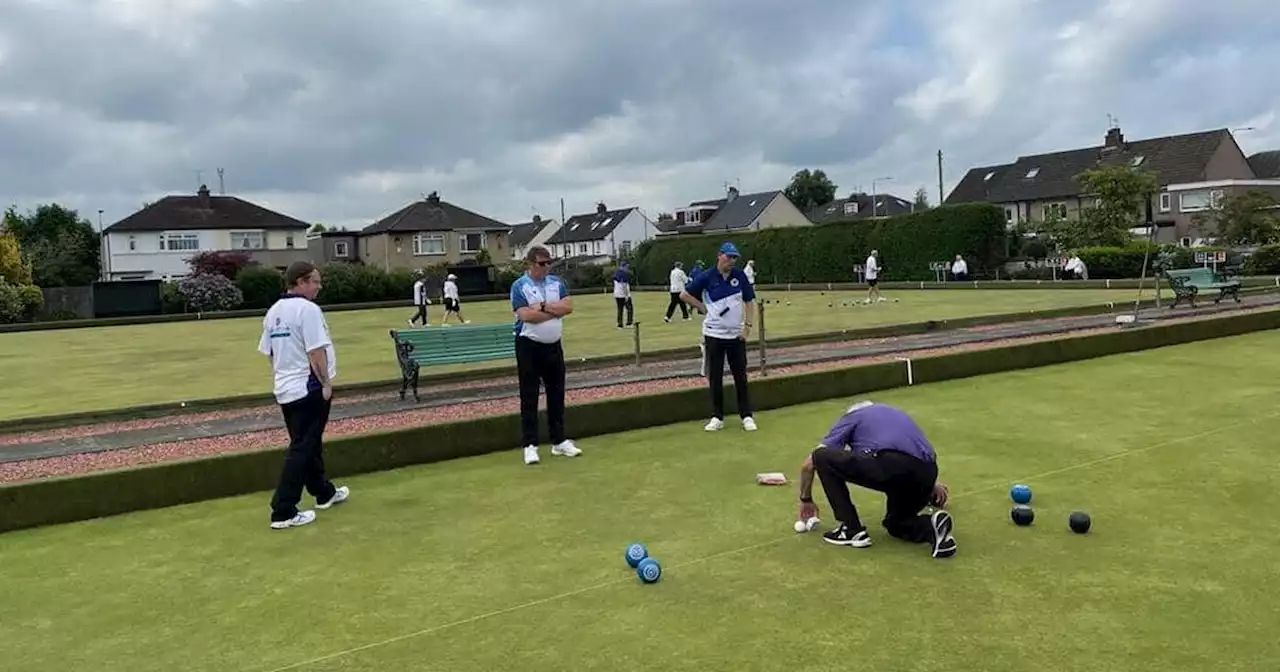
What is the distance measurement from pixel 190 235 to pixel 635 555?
207ft

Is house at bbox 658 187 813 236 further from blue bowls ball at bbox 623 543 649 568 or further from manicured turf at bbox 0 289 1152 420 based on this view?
blue bowls ball at bbox 623 543 649 568

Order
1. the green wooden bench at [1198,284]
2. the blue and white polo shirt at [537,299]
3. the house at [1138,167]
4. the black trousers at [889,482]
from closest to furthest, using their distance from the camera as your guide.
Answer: the black trousers at [889,482]
the blue and white polo shirt at [537,299]
the green wooden bench at [1198,284]
the house at [1138,167]

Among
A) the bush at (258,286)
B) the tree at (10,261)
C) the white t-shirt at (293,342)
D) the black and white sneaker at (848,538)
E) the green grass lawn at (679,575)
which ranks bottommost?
the green grass lawn at (679,575)

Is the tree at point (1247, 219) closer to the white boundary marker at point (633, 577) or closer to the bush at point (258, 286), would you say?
the white boundary marker at point (633, 577)

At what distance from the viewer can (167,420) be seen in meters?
11.2

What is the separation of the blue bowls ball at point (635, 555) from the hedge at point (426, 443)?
3.44m

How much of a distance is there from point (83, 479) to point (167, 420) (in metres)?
4.80

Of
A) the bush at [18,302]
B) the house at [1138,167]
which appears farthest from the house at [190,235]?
the house at [1138,167]

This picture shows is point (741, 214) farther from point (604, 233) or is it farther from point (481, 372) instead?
point (481, 372)

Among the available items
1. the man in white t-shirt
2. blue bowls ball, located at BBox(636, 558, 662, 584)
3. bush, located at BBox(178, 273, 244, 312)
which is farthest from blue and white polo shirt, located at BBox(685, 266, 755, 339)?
bush, located at BBox(178, 273, 244, 312)

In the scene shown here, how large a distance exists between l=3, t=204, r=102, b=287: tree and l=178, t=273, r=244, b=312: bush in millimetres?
11104

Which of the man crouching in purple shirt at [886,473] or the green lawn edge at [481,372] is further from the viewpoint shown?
the green lawn edge at [481,372]

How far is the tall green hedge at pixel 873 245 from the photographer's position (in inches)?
1507

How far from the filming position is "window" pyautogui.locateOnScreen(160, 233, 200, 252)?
198 ft
